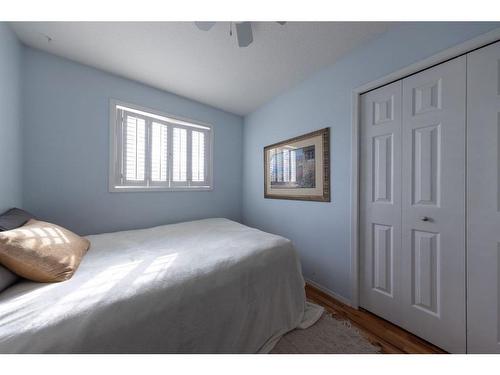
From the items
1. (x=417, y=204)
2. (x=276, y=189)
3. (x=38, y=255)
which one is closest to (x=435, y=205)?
(x=417, y=204)

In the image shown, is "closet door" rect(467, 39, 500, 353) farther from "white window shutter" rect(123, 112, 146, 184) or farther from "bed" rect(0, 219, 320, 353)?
"white window shutter" rect(123, 112, 146, 184)

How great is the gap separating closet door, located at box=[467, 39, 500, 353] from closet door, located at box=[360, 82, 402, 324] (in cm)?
38

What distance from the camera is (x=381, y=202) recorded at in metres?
1.60

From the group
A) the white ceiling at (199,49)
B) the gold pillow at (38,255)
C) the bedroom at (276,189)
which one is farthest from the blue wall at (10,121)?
the gold pillow at (38,255)

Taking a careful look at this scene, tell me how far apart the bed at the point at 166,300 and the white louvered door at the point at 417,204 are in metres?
0.71

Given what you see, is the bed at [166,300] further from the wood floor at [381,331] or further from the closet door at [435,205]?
the closet door at [435,205]

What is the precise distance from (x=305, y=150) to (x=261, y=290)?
1.59 metres

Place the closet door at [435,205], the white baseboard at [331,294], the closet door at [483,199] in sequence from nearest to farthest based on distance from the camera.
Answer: the closet door at [483,199] → the closet door at [435,205] → the white baseboard at [331,294]

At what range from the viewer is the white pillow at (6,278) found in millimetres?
836

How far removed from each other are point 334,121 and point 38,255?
247cm

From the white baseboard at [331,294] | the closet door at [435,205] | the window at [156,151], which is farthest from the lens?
the window at [156,151]

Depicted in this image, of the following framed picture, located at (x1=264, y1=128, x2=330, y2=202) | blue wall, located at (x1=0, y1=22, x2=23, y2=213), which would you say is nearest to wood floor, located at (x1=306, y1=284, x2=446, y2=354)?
framed picture, located at (x1=264, y1=128, x2=330, y2=202)

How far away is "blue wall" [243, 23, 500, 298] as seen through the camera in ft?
4.46

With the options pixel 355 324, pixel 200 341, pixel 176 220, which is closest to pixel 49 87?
pixel 176 220
